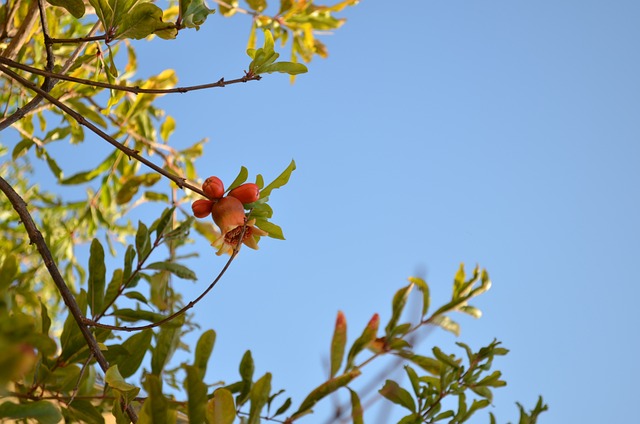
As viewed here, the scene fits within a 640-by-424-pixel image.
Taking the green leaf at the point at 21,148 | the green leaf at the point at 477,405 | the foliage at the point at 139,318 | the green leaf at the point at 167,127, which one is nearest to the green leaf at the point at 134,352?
the foliage at the point at 139,318

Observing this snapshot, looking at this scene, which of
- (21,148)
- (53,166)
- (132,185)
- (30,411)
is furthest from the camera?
(132,185)

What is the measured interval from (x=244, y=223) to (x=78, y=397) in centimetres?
47

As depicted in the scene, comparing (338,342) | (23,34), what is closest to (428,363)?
(338,342)

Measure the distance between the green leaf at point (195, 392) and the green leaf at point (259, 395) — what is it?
25 centimetres

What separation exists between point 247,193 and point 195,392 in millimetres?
403

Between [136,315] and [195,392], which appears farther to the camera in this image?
[136,315]

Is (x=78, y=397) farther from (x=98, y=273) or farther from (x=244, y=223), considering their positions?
(x=244, y=223)

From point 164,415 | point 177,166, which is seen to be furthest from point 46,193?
point 164,415

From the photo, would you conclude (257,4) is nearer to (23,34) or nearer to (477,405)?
(23,34)

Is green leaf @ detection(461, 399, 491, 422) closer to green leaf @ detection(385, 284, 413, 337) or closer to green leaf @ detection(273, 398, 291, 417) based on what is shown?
green leaf @ detection(385, 284, 413, 337)

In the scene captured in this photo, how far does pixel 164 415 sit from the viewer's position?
28.3 inches

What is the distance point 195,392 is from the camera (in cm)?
72

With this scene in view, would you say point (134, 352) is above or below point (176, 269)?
below

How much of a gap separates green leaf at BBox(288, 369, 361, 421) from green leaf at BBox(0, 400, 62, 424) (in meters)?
0.58
